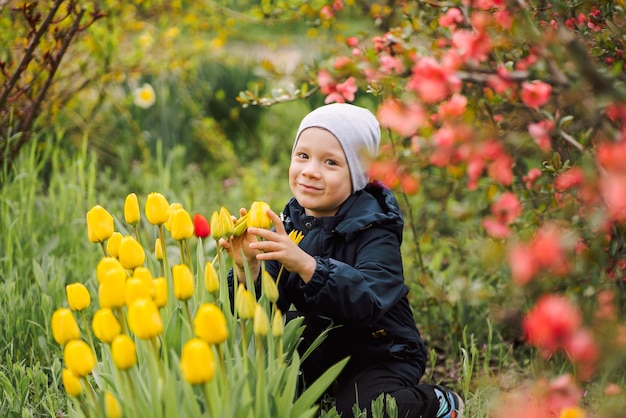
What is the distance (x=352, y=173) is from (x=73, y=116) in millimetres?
2847

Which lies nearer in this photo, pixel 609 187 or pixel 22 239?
pixel 609 187

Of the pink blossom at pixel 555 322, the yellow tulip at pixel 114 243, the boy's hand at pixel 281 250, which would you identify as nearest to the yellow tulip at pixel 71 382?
the yellow tulip at pixel 114 243

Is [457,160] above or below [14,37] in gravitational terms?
above

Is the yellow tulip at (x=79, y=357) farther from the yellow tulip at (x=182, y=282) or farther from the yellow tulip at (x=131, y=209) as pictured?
the yellow tulip at (x=131, y=209)

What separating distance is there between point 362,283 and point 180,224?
510mm

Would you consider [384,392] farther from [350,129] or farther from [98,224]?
[98,224]

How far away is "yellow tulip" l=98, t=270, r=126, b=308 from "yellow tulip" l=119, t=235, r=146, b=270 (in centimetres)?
17

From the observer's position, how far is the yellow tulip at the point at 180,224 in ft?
4.89

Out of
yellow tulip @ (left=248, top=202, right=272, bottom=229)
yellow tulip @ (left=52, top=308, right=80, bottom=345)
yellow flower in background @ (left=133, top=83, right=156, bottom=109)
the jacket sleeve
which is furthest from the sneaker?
yellow flower in background @ (left=133, top=83, right=156, bottom=109)

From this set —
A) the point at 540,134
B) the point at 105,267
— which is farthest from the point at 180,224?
the point at 540,134

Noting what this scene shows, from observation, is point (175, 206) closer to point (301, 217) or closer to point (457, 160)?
point (301, 217)

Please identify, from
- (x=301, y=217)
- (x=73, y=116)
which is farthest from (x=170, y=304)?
(x=73, y=116)

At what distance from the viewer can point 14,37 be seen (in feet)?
11.3

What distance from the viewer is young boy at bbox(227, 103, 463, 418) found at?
6.24ft
